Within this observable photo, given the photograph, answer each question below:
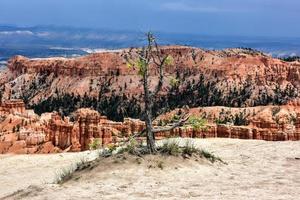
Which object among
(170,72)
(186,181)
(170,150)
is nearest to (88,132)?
(170,150)

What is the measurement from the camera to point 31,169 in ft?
87.5

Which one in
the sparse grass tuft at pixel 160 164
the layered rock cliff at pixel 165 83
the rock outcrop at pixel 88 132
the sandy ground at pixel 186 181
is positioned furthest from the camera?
the layered rock cliff at pixel 165 83

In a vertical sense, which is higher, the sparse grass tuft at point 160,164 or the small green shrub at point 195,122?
the small green shrub at point 195,122

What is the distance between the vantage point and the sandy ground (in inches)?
646

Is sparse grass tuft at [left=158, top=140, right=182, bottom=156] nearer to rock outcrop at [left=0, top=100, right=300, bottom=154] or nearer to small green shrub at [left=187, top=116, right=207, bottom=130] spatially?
small green shrub at [left=187, top=116, right=207, bottom=130]

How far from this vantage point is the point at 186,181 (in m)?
18.0

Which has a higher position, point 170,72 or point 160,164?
point 170,72

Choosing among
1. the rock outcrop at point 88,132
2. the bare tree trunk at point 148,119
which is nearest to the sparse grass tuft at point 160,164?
the bare tree trunk at point 148,119

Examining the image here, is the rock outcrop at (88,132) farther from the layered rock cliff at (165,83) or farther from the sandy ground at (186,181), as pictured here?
the layered rock cliff at (165,83)

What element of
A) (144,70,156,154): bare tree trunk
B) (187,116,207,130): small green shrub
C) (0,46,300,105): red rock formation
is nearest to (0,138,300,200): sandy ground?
(144,70,156,154): bare tree trunk

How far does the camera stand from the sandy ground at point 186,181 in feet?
53.8

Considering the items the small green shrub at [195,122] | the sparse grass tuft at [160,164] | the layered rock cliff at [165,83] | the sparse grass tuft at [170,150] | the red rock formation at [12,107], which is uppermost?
the layered rock cliff at [165,83]

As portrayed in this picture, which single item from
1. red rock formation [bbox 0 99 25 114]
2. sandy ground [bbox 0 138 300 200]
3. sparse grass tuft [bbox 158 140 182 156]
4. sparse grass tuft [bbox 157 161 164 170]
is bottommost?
sandy ground [bbox 0 138 300 200]

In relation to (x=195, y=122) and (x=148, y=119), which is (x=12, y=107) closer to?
(x=195, y=122)
